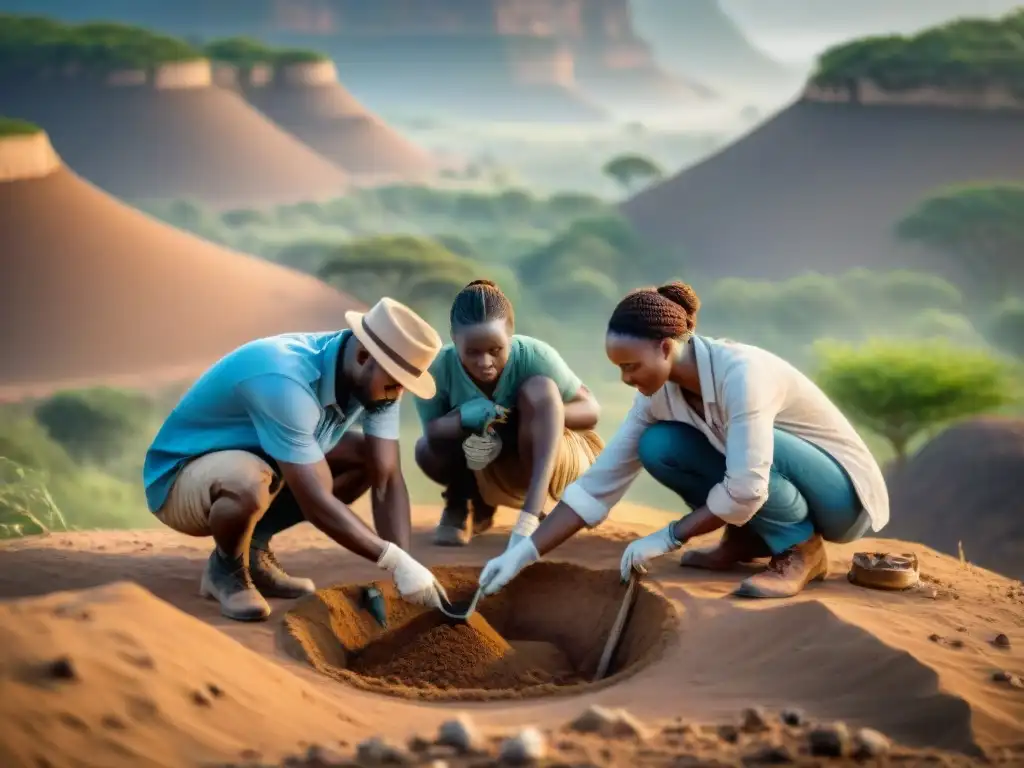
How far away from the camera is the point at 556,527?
162 inches

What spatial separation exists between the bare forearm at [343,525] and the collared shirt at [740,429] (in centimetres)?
62

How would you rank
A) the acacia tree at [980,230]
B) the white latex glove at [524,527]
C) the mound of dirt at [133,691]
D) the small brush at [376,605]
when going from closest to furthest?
the mound of dirt at [133,691] < the small brush at [376,605] < the white latex glove at [524,527] < the acacia tree at [980,230]

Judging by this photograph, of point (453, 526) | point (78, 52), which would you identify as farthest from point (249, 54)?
point (453, 526)

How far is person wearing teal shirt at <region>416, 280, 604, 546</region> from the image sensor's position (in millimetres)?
4285

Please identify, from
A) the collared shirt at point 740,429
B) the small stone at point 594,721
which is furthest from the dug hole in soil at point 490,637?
the small stone at point 594,721

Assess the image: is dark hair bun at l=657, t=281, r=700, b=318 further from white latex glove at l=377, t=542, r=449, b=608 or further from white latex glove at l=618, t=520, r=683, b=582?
white latex glove at l=377, t=542, r=449, b=608

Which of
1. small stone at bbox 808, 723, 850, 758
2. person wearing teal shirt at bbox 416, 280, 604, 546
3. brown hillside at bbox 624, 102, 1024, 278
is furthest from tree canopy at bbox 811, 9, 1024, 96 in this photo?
small stone at bbox 808, 723, 850, 758

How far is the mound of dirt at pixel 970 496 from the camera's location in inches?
304

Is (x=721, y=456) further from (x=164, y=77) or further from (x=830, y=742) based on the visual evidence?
(x=164, y=77)

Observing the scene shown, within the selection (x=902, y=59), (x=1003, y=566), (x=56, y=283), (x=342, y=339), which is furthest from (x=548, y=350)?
(x=902, y=59)

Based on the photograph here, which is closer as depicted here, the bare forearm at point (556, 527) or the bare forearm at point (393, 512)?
the bare forearm at point (556, 527)

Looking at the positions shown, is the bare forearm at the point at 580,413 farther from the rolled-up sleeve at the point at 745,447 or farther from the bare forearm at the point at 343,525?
the bare forearm at the point at 343,525

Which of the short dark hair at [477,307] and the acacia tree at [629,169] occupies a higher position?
the acacia tree at [629,169]

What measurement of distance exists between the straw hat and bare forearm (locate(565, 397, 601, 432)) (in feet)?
3.00
